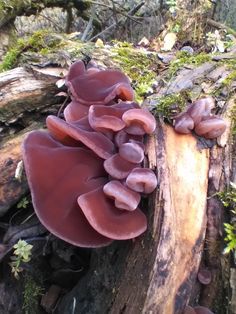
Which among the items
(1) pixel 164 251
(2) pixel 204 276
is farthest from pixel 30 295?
(2) pixel 204 276

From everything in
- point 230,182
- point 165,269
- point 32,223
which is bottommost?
point 32,223

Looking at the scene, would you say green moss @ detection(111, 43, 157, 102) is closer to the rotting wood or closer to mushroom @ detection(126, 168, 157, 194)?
the rotting wood

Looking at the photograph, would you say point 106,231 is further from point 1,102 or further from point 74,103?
point 1,102

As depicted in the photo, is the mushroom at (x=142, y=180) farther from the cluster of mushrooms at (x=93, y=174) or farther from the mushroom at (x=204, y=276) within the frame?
the mushroom at (x=204, y=276)

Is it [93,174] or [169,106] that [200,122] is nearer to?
[169,106]

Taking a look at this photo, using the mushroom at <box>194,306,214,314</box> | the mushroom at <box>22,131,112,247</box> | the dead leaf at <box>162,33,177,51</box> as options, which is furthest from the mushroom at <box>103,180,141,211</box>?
the dead leaf at <box>162,33,177,51</box>

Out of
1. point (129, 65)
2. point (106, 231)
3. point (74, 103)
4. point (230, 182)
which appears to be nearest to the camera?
point (106, 231)

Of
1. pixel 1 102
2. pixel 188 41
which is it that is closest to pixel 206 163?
pixel 1 102

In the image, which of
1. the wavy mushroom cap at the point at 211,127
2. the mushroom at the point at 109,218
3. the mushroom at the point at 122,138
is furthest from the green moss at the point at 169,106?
the mushroom at the point at 109,218
